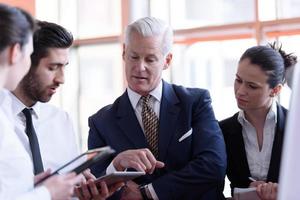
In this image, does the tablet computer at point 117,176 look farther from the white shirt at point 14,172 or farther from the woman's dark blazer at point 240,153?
the woman's dark blazer at point 240,153

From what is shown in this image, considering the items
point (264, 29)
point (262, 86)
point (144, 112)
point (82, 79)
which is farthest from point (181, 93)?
point (82, 79)

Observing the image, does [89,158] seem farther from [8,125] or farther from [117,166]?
[117,166]

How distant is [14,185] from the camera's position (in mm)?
1653

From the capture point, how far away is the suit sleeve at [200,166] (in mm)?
2348

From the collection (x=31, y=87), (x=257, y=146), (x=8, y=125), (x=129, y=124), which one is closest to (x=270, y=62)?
(x=257, y=146)

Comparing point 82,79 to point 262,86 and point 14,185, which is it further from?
point 14,185

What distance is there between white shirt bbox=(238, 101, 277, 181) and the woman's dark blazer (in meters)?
0.02

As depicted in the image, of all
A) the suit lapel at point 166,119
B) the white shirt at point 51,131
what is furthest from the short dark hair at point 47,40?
the suit lapel at point 166,119

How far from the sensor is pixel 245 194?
7.63 ft

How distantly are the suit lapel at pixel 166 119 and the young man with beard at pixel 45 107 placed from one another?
31 cm

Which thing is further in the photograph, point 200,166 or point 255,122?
point 255,122

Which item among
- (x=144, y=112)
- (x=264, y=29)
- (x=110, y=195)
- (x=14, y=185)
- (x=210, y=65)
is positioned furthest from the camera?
(x=210, y=65)

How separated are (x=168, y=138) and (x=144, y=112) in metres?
0.17

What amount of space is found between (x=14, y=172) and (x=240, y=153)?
1.17m
